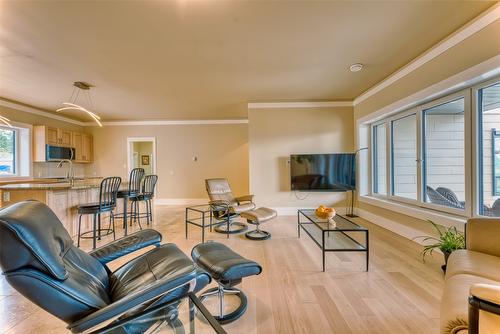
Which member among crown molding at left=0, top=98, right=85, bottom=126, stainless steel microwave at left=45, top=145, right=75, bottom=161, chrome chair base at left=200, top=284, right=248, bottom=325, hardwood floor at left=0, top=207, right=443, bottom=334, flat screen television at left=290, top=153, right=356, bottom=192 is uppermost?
crown molding at left=0, top=98, right=85, bottom=126

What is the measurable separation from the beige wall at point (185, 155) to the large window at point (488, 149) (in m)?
5.23

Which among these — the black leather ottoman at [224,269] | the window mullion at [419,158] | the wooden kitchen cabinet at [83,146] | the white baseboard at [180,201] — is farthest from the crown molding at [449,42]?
the wooden kitchen cabinet at [83,146]

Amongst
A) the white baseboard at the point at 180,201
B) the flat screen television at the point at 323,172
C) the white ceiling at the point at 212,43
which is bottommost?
the white baseboard at the point at 180,201

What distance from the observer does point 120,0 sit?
1.96 meters

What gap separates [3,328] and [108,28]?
2718 mm

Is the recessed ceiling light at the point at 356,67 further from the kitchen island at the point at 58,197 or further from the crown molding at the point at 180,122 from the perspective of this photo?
the kitchen island at the point at 58,197

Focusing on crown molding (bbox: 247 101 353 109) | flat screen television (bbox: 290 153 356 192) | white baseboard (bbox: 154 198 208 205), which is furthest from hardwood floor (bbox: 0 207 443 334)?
Result: white baseboard (bbox: 154 198 208 205)

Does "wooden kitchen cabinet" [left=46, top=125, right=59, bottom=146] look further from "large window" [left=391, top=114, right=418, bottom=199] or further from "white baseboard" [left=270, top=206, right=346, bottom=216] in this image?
"large window" [left=391, top=114, right=418, bottom=199]

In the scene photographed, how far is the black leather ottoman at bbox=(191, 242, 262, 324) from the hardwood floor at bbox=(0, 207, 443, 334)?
8 centimetres

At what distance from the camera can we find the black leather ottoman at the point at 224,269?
1604 mm

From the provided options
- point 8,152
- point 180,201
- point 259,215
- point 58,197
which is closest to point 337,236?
point 259,215

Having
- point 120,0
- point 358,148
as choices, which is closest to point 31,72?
point 120,0

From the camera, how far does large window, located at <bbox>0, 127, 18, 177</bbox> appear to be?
4849 mm

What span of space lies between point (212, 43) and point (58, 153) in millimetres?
5381
